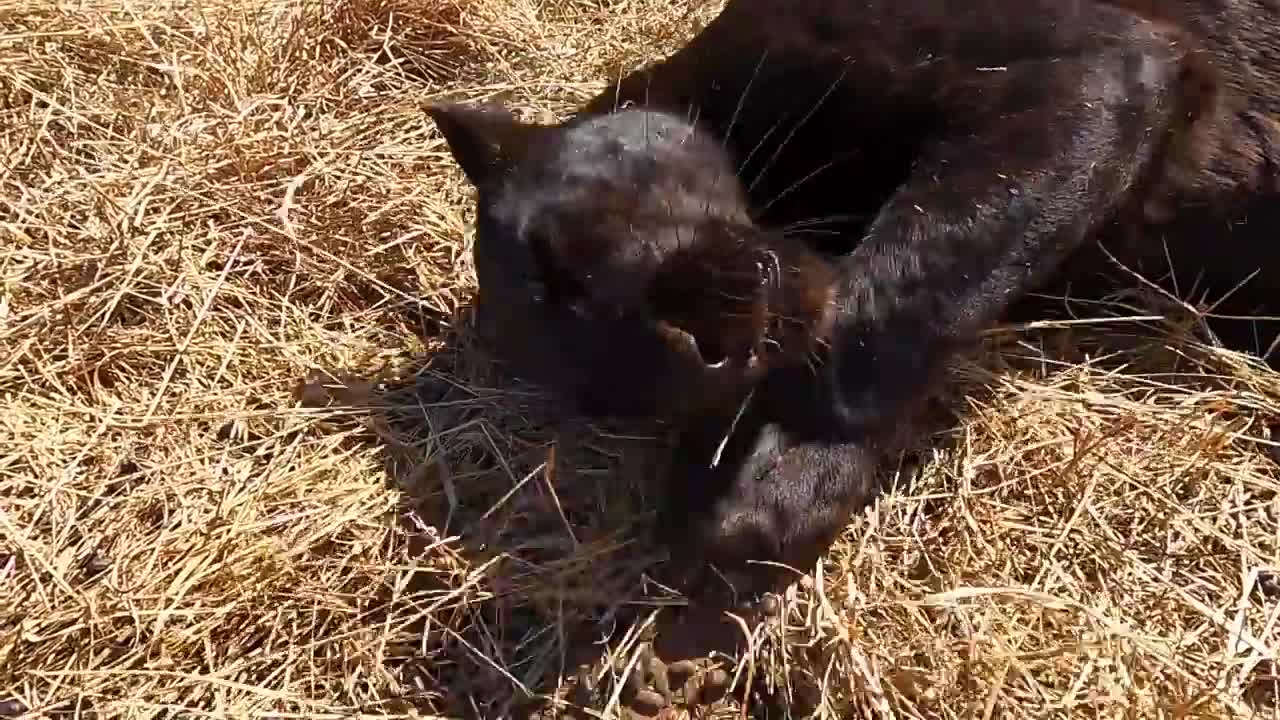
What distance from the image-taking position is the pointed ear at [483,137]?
188cm

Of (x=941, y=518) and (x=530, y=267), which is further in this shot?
(x=941, y=518)

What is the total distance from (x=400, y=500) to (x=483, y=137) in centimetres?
75

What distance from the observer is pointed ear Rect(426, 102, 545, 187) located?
1879 mm

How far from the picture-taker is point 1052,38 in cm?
192

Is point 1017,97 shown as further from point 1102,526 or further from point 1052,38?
point 1102,526

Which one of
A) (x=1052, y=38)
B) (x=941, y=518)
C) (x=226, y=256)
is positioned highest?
(x=1052, y=38)

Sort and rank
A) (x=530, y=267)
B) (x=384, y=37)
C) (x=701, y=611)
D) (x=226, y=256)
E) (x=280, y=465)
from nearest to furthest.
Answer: (x=530, y=267) < (x=701, y=611) < (x=280, y=465) < (x=226, y=256) < (x=384, y=37)

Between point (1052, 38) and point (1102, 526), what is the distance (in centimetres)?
93

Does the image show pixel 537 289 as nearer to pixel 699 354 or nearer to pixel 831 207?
pixel 699 354

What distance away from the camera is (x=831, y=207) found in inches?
82.7

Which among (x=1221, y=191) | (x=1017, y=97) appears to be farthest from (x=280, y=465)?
(x=1221, y=191)

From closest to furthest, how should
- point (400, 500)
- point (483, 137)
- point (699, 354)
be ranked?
point (699, 354)
point (483, 137)
point (400, 500)

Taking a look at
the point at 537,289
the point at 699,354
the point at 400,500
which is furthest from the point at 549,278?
the point at 400,500

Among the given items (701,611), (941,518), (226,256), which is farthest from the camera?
(226,256)
